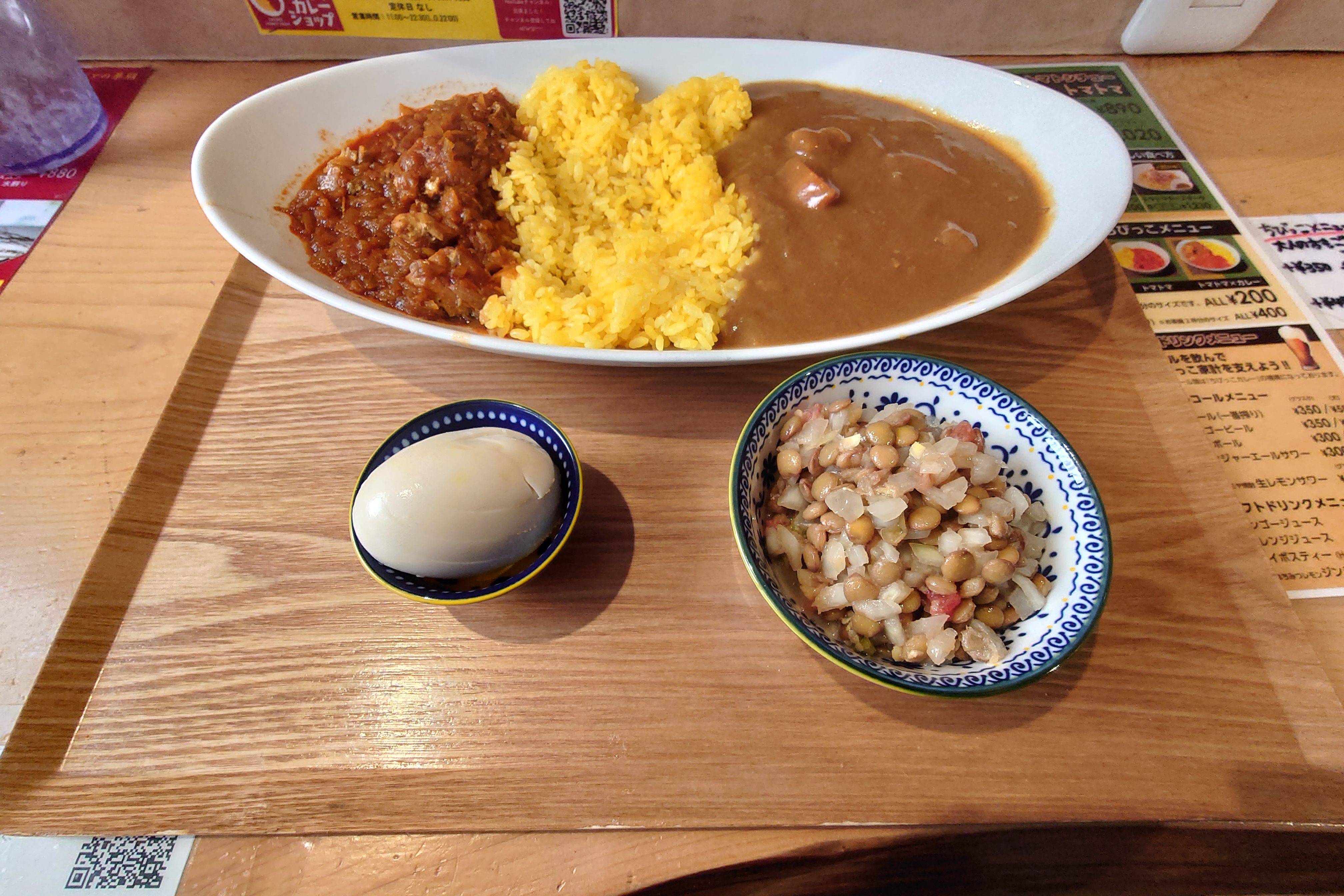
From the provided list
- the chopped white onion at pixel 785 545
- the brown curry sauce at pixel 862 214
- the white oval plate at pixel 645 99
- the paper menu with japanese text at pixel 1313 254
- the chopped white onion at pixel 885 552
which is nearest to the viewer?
the chopped white onion at pixel 885 552

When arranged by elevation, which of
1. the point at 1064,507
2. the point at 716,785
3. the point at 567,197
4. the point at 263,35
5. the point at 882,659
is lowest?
the point at 716,785

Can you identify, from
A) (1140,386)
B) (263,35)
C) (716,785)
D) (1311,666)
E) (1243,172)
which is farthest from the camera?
(263,35)

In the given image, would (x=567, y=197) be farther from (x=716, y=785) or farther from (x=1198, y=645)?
(x=1198, y=645)

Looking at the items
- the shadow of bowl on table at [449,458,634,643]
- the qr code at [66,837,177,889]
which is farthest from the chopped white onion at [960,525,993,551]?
the qr code at [66,837,177,889]

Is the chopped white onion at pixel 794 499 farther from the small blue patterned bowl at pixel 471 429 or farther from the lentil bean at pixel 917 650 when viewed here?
the small blue patterned bowl at pixel 471 429

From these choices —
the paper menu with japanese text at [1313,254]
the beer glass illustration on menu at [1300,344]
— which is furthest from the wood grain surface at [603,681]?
the paper menu with japanese text at [1313,254]

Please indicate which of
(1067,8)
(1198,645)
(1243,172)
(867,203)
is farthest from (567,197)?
(1243,172)
